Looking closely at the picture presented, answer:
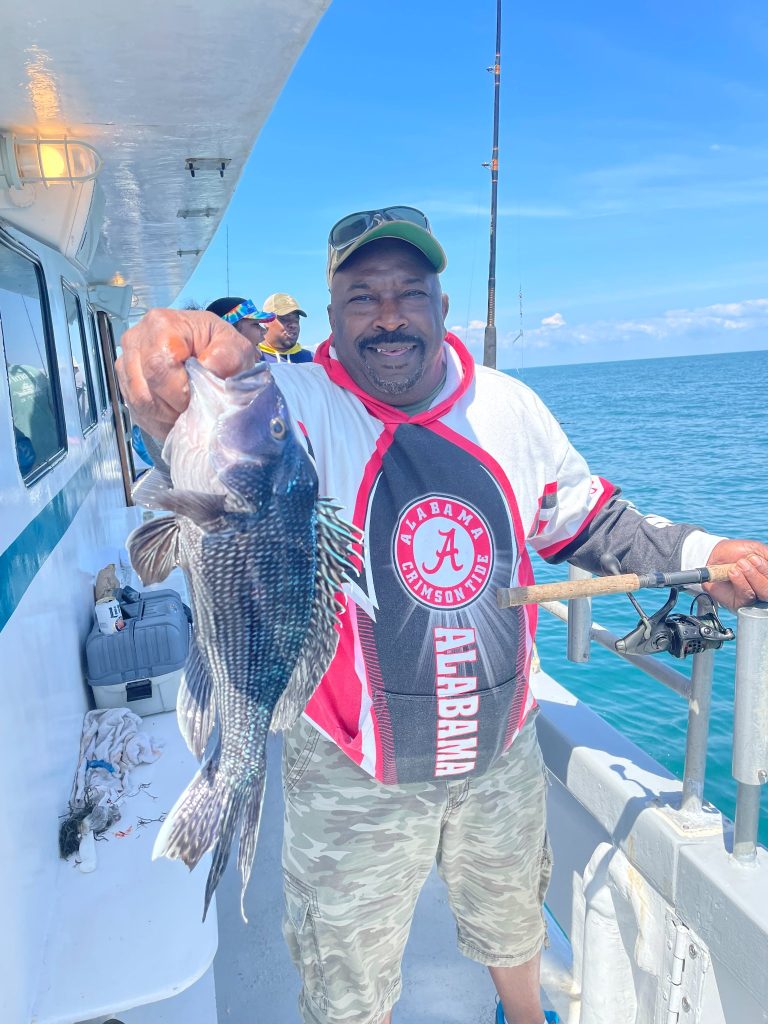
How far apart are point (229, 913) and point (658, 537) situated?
270 centimetres

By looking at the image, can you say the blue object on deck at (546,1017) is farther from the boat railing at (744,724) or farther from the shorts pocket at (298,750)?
the shorts pocket at (298,750)

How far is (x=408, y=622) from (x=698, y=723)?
0.99 meters

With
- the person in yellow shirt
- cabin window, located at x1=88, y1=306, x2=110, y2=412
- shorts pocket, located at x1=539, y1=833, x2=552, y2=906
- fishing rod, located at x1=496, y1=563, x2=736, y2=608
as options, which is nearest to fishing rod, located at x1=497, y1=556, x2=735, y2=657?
fishing rod, located at x1=496, y1=563, x2=736, y2=608

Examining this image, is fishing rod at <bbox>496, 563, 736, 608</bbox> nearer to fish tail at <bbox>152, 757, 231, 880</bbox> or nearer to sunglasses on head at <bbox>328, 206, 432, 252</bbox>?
fish tail at <bbox>152, 757, 231, 880</bbox>

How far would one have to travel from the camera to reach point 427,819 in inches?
85.7

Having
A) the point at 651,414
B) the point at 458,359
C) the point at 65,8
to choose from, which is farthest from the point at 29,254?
the point at 651,414

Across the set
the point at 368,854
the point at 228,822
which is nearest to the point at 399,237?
the point at 228,822

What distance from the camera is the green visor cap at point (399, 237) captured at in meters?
2.13

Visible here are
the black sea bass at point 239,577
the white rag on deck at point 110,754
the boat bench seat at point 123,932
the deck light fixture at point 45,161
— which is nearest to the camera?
the black sea bass at point 239,577

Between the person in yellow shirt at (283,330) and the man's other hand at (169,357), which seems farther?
the person in yellow shirt at (283,330)

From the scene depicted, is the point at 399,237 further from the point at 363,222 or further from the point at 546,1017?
the point at 546,1017

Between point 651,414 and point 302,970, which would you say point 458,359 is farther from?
point 651,414

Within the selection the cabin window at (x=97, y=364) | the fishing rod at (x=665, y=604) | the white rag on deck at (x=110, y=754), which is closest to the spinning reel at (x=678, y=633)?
the fishing rod at (x=665, y=604)

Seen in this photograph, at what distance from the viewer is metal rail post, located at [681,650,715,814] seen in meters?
2.17
